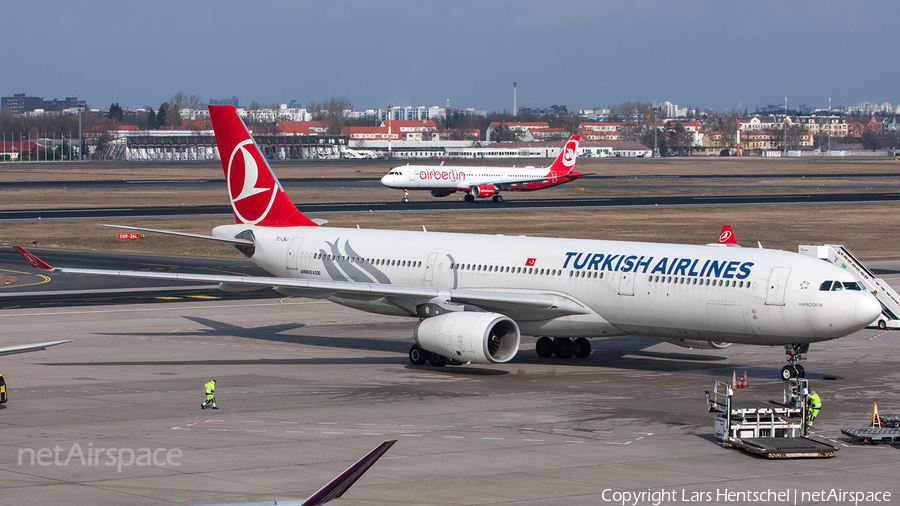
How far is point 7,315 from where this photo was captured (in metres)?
43.2

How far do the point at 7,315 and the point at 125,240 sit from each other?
32.8 metres

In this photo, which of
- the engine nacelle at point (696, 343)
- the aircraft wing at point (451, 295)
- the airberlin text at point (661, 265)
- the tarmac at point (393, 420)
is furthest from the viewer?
the aircraft wing at point (451, 295)

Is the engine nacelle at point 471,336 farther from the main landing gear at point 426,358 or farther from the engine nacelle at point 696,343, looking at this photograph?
the engine nacelle at point 696,343

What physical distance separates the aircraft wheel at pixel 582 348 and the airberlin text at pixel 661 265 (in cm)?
343

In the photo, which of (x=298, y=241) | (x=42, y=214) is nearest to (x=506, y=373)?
(x=298, y=241)

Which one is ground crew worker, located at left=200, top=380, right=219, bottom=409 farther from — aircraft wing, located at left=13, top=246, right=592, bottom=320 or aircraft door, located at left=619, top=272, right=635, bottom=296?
aircraft door, located at left=619, top=272, right=635, bottom=296

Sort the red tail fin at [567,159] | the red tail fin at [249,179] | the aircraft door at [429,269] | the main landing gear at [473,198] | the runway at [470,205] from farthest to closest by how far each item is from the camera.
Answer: the red tail fin at [567,159]
the main landing gear at [473,198]
the runway at [470,205]
the red tail fin at [249,179]
the aircraft door at [429,269]

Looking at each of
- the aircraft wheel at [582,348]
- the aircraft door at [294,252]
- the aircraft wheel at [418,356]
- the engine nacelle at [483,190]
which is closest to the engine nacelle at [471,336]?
the aircraft wheel at [418,356]

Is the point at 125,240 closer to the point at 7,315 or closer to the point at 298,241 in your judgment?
the point at 7,315

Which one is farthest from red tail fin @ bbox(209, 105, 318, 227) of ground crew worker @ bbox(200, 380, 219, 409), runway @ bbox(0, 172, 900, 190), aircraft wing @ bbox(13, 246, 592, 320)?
runway @ bbox(0, 172, 900, 190)

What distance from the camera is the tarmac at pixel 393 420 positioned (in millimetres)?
18703

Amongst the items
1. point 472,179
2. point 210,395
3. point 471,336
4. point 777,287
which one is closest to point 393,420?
point 210,395

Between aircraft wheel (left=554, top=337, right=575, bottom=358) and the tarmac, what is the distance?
50cm

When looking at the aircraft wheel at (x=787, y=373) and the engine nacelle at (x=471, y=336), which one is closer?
the aircraft wheel at (x=787, y=373)
